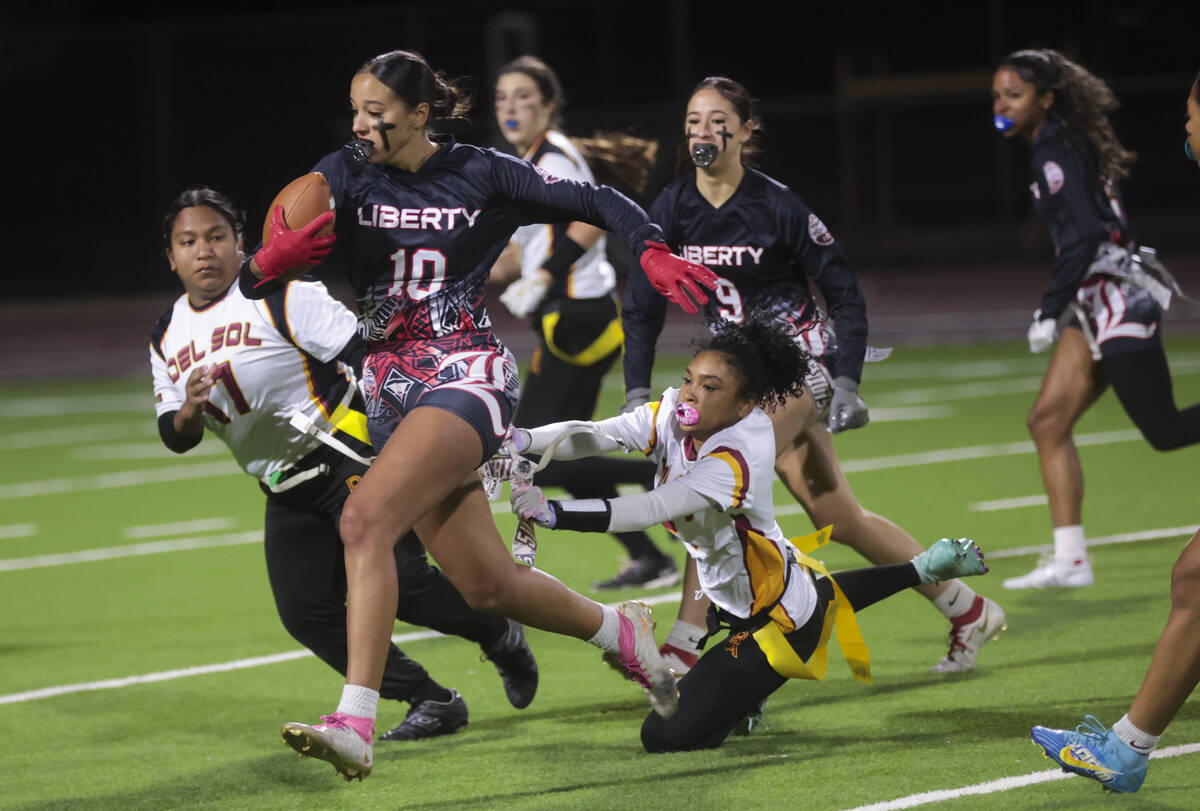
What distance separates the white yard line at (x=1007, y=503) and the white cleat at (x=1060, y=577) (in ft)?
6.12

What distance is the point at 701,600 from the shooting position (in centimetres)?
555

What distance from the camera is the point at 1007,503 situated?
919cm

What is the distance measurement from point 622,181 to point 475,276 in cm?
280

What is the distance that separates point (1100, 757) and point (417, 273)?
2.24 meters

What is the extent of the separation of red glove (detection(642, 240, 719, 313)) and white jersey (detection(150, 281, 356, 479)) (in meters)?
1.11

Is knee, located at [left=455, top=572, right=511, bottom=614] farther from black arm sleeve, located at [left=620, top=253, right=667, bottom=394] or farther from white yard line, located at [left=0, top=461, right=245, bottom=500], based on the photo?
white yard line, located at [left=0, top=461, right=245, bottom=500]

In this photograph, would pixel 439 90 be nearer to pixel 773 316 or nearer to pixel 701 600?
pixel 773 316

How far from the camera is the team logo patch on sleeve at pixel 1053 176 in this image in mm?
6953

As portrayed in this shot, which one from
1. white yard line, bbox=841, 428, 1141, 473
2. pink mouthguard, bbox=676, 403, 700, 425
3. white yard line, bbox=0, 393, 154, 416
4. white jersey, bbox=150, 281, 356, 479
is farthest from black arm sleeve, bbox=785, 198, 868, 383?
white yard line, bbox=0, 393, 154, 416

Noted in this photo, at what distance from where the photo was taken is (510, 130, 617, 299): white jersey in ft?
24.7

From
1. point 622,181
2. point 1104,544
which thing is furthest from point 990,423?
point 622,181

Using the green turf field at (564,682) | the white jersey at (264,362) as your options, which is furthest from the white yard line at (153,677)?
the white jersey at (264,362)

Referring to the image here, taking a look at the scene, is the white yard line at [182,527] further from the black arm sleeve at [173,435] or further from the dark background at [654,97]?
the dark background at [654,97]

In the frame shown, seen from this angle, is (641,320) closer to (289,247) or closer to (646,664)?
(646,664)
